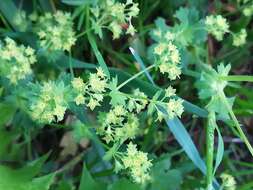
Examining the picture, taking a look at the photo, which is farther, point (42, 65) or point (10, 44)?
point (42, 65)

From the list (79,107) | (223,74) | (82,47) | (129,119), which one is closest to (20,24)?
(82,47)

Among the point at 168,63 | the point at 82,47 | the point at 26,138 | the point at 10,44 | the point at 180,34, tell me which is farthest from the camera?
the point at 82,47

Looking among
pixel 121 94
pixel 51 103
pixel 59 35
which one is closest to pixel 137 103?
pixel 121 94

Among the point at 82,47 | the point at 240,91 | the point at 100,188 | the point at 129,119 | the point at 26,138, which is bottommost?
the point at 100,188

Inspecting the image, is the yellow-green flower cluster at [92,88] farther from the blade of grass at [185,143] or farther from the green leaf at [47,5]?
the green leaf at [47,5]

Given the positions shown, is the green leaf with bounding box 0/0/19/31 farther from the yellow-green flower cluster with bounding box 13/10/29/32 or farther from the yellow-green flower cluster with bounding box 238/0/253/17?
the yellow-green flower cluster with bounding box 238/0/253/17

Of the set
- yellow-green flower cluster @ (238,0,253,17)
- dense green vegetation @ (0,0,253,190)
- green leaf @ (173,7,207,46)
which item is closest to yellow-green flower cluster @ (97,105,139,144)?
dense green vegetation @ (0,0,253,190)

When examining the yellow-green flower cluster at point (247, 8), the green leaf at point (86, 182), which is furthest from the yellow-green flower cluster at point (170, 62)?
the yellow-green flower cluster at point (247, 8)

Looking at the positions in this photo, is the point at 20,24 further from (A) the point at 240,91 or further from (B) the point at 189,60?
(A) the point at 240,91

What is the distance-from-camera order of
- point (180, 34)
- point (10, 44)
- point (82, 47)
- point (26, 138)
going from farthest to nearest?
1. point (82, 47)
2. point (26, 138)
3. point (180, 34)
4. point (10, 44)
